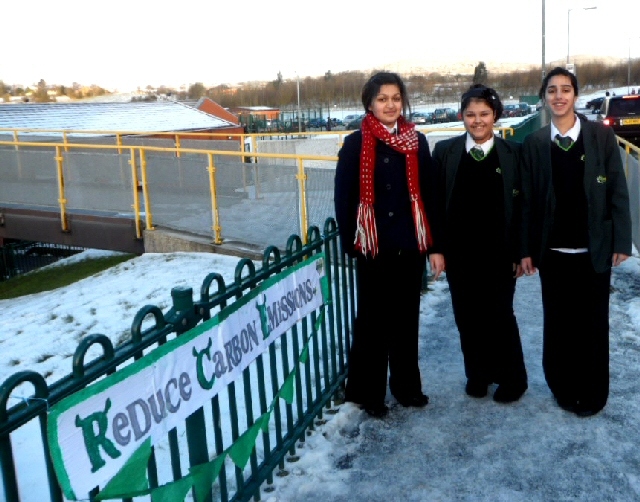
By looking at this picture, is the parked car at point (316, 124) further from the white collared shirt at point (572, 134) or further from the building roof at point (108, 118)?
the white collared shirt at point (572, 134)

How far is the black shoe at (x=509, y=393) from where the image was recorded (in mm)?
4297

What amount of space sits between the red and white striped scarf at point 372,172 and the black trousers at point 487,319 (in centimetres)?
46

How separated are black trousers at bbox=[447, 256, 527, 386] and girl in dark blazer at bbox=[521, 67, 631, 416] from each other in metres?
0.18

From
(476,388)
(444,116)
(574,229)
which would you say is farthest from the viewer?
(444,116)

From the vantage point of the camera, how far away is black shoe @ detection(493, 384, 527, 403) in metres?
4.30

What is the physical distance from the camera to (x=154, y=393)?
2.40 metres

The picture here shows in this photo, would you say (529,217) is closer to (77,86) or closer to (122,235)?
(122,235)

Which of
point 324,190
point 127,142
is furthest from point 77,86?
point 324,190

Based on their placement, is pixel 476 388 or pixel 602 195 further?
pixel 476 388

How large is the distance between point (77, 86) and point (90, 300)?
120 meters

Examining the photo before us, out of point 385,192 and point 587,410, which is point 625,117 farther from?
point 385,192

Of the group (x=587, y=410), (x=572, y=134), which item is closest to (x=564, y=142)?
(x=572, y=134)

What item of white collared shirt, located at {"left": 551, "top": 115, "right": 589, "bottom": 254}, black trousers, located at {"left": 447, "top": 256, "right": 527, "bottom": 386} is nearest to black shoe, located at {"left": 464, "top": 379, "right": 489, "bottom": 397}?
black trousers, located at {"left": 447, "top": 256, "right": 527, "bottom": 386}

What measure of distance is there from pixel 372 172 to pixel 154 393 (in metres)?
1.84
